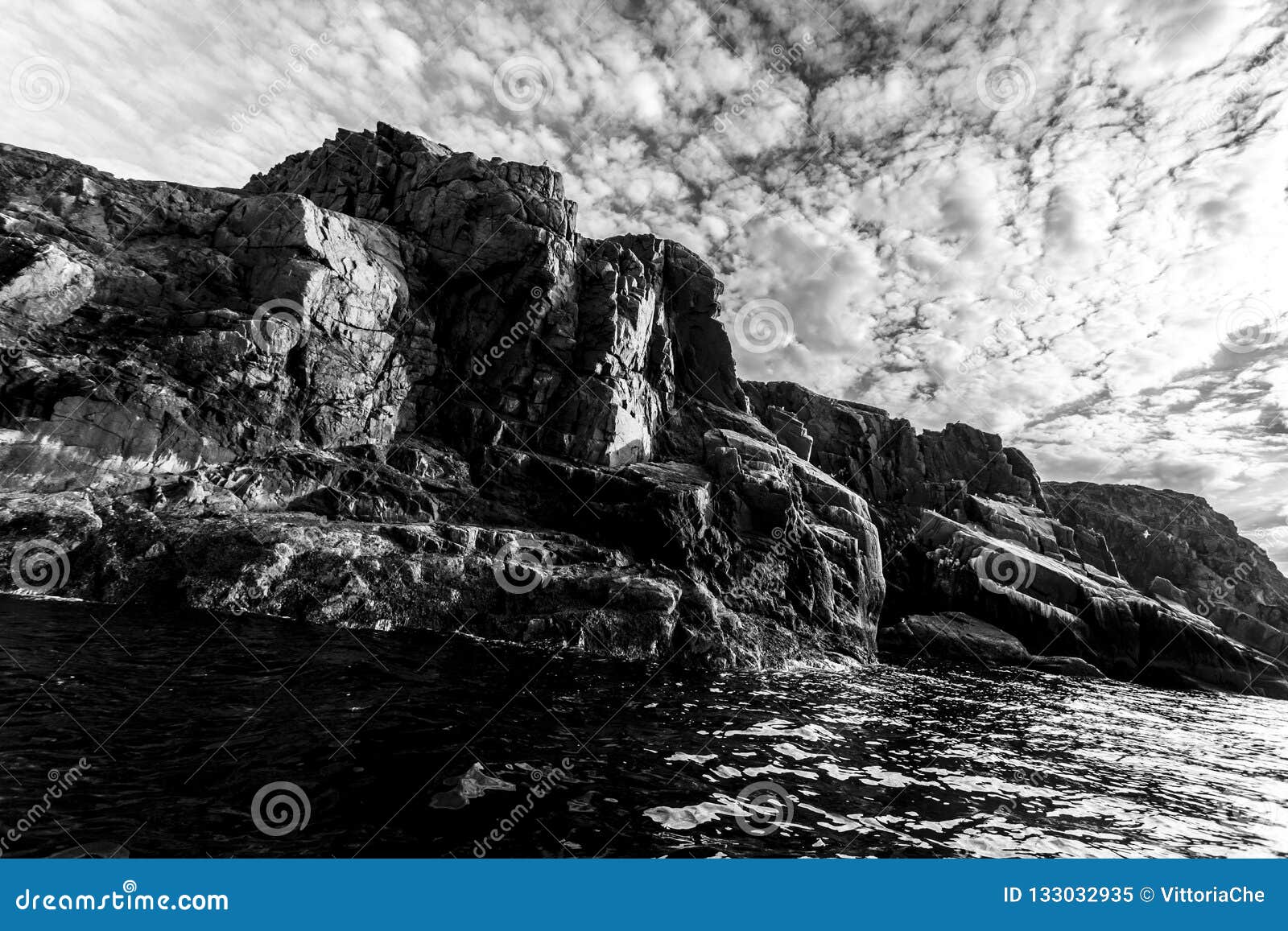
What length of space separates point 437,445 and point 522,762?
3422cm

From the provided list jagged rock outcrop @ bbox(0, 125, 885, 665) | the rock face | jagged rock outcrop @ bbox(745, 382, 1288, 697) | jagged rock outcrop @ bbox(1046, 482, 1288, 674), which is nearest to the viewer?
jagged rock outcrop @ bbox(0, 125, 885, 665)

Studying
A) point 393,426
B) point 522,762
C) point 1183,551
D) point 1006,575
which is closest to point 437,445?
point 393,426

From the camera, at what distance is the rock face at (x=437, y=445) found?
84.2 feet

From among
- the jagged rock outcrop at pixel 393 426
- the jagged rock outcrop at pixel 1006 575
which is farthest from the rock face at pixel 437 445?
the jagged rock outcrop at pixel 1006 575

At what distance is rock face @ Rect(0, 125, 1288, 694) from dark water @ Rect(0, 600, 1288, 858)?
18.4 ft

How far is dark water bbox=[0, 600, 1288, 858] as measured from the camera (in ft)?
26.2

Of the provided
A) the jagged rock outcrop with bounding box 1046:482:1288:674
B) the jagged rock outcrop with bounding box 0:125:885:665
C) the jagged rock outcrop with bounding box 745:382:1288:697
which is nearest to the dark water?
the jagged rock outcrop with bounding box 0:125:885:665

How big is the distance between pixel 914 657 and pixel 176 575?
41939mm

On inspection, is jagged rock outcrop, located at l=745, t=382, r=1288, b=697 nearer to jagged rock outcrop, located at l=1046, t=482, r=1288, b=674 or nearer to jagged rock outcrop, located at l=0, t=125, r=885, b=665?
jagged rock outcrop, located at l=0, t=125, r=885, b=665

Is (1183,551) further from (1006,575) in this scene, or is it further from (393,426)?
(393,426)

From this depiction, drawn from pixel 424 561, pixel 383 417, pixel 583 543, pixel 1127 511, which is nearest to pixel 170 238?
pixel 383 417

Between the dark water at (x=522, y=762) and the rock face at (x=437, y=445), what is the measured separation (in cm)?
562

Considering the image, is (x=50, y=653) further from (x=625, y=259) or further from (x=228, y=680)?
(x=625, y=259)

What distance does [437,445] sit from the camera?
41.8m
